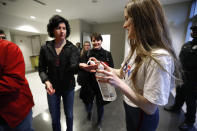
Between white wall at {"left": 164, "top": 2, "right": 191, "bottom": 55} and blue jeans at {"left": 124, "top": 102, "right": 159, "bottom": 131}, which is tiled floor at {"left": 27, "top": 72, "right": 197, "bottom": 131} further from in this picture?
white wall at {"left": 164, "top": 2, "right": 191, "bottom": 55}

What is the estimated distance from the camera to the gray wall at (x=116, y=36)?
4586mm

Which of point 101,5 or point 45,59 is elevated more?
point 101,5

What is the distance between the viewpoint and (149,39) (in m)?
Answer: 0.49

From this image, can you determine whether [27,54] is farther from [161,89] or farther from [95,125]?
[161,89]

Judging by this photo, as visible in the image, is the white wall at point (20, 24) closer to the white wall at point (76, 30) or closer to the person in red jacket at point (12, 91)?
the white wall at point (76, 30)

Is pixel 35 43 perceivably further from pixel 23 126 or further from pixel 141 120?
pixel 141 120

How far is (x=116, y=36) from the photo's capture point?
4.70 m

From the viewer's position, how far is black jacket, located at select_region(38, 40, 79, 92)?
98cm

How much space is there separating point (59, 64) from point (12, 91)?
441 millimetres

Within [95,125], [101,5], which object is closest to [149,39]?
[95,125]

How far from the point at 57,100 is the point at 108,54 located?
0.93 metres

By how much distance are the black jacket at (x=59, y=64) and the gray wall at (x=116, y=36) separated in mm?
4025

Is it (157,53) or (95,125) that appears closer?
(157,53)

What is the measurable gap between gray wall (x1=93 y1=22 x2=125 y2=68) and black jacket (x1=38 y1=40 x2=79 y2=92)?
403 centimetres
